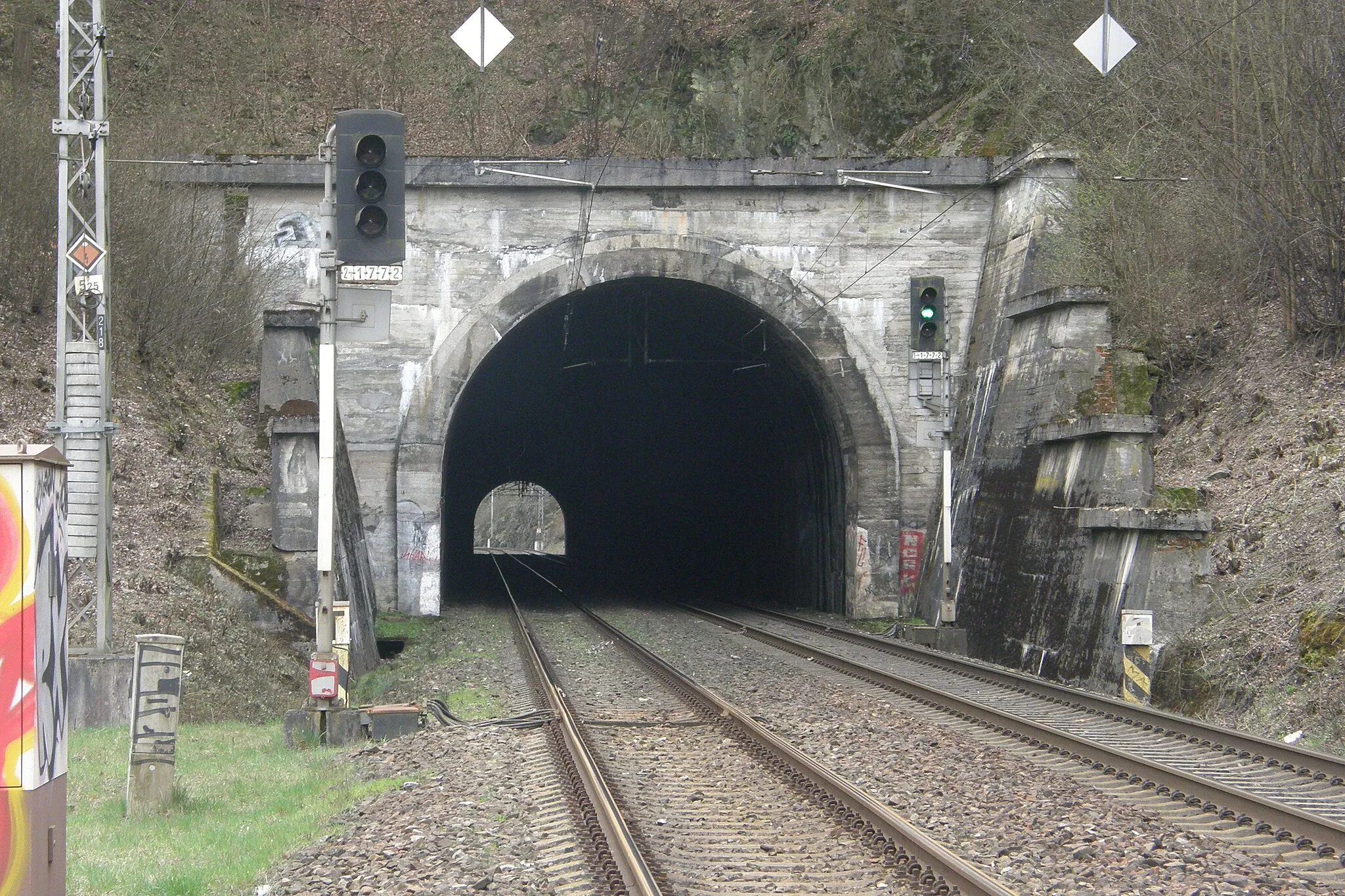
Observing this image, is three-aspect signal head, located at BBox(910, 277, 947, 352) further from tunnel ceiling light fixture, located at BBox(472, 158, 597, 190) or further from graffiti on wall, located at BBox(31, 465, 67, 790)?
graffiti on wall, located at BBox(31, 465, 67, 790)

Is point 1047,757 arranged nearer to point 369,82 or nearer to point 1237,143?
point 1237,143

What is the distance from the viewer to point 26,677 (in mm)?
4617

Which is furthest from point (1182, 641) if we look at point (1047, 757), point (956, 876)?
point (956, 876)

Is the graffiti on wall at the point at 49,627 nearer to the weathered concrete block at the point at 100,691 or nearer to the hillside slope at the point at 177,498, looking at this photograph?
the weathered concrete block at the point at 100,691

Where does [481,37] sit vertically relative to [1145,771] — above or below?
above

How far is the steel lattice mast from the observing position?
37.5 ft

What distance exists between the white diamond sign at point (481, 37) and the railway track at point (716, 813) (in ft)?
26.6

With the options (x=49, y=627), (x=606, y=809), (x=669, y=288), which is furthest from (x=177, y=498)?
(x=49, y=627)

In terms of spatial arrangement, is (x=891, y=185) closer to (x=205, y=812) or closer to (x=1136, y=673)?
(x=1136, y=673)

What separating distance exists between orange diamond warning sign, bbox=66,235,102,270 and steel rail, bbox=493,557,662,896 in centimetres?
548

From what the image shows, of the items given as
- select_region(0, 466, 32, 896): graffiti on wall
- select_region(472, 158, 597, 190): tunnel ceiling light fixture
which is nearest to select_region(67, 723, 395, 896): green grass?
select_region(0, 466, 32, 896): graffiti on wall

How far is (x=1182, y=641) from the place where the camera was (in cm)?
1305

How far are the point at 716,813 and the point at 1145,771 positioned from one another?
2851mm

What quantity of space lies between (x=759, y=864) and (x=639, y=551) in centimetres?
3246
